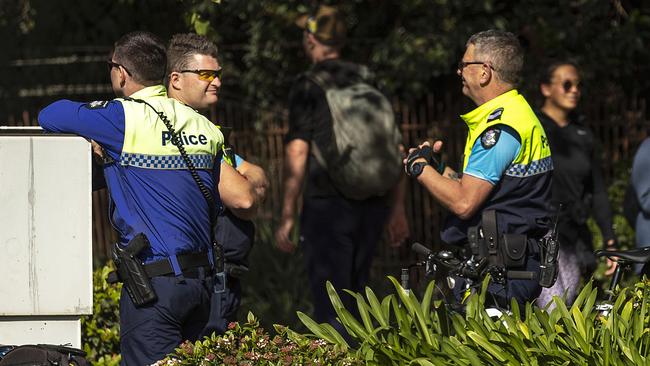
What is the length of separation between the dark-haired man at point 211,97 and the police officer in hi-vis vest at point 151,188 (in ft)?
0.96

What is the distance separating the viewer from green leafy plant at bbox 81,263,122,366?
6535mm

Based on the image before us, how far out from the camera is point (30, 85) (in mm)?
13125

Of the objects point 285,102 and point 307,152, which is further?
point 285,102

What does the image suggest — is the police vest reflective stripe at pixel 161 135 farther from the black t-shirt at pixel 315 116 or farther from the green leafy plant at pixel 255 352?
the black t-shirt at pixel 315 116

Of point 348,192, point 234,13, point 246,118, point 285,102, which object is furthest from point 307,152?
point 285,102

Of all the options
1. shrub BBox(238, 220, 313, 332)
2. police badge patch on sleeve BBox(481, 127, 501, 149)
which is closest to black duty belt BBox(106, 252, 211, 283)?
police badge patch on sleeve BBox(481, 127, 501, 149)

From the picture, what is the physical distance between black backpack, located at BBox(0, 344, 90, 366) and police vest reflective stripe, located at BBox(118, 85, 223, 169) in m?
0.77

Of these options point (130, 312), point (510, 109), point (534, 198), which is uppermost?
point (510, 109)

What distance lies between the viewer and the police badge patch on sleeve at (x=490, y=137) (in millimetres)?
5539

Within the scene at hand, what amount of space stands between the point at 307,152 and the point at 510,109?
1.90 meters

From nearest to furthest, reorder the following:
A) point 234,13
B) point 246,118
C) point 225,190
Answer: point 225,190
point 234,13
point 246,118

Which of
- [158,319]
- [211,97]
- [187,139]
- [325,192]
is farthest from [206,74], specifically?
[325,192]

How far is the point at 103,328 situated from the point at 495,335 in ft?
8.34

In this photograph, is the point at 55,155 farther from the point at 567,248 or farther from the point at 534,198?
the point at 567,248
